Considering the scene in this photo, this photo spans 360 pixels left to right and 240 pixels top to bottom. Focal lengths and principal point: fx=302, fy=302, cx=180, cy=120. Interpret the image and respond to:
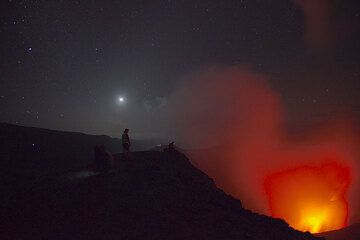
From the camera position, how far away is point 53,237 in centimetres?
1193

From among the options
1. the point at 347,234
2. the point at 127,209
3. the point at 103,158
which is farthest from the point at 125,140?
the point at 347,234

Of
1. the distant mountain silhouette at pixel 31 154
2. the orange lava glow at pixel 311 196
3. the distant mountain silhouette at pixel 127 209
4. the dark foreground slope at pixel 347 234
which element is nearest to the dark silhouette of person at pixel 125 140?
the distant mountain silhouette at pixel 127 209

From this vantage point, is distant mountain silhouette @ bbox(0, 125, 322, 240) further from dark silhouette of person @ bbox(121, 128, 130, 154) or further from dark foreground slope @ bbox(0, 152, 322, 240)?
dark silhouette of person @ bbox(121, 128, 130, 154)

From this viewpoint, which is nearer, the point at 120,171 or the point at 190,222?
the point at 190,222

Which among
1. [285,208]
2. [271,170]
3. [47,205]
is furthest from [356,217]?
[47,205]

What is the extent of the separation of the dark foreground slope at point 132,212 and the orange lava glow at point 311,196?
11583 centimetres

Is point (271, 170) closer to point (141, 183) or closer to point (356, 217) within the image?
point (356, 217)

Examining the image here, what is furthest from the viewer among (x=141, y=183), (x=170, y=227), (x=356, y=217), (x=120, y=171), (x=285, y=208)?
(x=285, y=208)

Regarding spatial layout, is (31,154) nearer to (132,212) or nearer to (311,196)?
(132,212)

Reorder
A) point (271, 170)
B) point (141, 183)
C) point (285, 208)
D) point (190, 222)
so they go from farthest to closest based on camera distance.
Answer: point (271, 170), point (285, 208), point (141, 183), point (190, 222)

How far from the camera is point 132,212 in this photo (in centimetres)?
1430

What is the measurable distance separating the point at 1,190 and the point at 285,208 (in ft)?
453

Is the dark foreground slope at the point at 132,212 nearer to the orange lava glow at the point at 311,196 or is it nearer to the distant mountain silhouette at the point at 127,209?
the distant mountain silhouette at the point at 127,209

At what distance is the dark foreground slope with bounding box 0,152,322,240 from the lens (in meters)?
12.7
